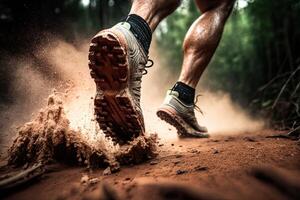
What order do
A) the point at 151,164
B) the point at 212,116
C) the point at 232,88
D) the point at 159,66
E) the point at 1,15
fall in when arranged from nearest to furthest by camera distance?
the point at 151,164, the point at 1,15, the point at 212,116, the point at 232,88, the point at 159,66

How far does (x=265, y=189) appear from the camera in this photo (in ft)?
2.81

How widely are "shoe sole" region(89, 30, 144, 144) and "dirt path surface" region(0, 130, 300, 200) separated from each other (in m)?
0.22

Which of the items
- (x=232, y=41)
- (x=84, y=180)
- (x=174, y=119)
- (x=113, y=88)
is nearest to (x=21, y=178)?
(x=84, y=180)

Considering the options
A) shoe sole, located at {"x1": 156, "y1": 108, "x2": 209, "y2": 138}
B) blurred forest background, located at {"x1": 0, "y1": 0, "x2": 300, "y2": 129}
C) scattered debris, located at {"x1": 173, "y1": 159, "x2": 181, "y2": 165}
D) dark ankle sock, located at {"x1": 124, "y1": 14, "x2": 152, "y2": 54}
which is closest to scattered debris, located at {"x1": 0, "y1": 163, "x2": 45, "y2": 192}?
Answer: scattered debris, located at {"x1": 173, "y1": 159, "x2": 181, "y2": 165}

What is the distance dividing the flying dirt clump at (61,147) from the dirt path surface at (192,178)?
6cm

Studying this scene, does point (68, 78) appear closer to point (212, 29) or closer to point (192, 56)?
point (192, 56)

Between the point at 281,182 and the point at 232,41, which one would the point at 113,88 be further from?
the point at 232,41

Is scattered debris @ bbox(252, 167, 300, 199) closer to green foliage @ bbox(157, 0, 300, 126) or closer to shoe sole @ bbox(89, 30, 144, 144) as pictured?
shoe sole @ bbox(89, 30, 144, 144)

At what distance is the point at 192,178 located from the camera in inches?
40.9

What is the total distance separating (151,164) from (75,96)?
30.3 inches

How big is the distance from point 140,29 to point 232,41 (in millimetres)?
6168

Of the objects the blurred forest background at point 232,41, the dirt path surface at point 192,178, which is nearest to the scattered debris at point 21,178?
the dirt path surface at point 192,178

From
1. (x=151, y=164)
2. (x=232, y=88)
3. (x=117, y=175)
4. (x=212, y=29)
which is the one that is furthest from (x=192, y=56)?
(x=232, y=88)

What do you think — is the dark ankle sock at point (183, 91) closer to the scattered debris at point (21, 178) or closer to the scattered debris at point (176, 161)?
the scattered debris at point (176, 161)
